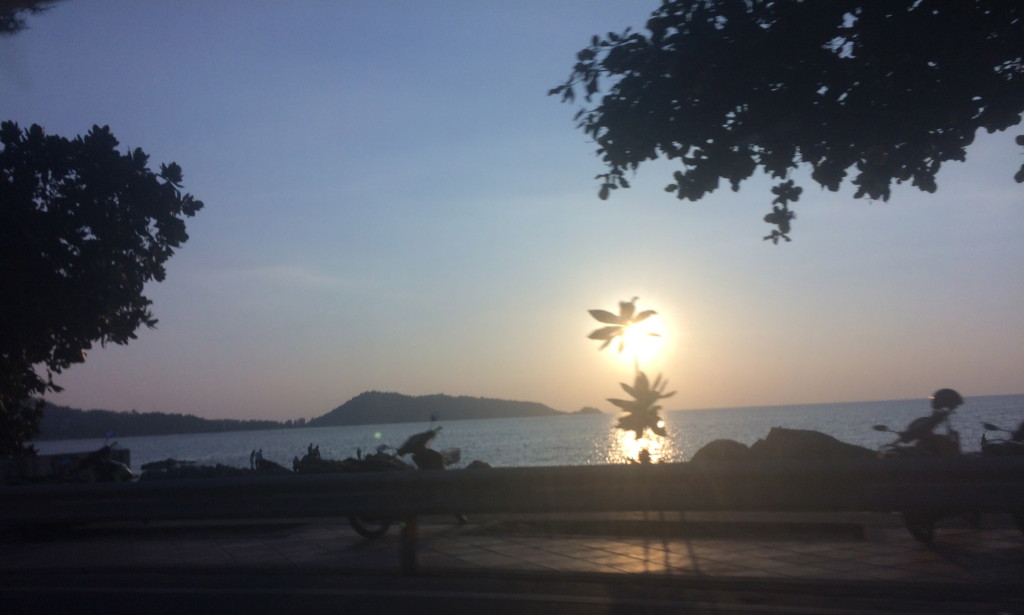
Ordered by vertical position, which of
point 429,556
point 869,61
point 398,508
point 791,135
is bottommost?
point 429,556

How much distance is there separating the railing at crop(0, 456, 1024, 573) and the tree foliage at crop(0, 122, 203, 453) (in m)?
8.74

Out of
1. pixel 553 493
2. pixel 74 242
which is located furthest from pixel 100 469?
pixel 553 493

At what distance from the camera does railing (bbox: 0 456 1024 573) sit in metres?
6.35

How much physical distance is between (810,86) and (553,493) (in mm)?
5154

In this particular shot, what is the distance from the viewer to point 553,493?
7.27m

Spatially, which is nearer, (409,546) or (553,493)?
(553,493)

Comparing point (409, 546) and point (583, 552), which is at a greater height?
point (409, 546)

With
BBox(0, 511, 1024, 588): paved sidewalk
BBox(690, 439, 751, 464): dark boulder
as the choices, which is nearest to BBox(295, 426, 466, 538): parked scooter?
BBox(0, 511, 1024, 588): paved sidewalk

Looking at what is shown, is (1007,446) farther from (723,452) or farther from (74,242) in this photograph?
(74,242)

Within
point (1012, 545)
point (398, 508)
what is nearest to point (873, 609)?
point (1012, 545)

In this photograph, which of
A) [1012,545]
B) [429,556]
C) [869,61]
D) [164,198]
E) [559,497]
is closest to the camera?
[559,497]

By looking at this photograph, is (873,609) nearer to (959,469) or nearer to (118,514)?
(959,469)

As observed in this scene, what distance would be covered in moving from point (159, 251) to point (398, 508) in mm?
12157

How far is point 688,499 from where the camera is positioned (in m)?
6.89
